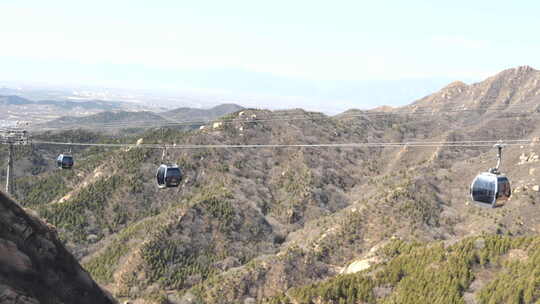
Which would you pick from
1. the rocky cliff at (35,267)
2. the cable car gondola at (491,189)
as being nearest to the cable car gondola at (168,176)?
the rocky cliff at (35,267)

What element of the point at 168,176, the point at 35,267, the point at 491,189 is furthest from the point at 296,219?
the point at 491,189

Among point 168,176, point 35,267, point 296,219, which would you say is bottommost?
point 296,219

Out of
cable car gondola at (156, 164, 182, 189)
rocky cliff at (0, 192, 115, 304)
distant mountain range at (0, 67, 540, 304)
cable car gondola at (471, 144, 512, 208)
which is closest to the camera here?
cable car gondola at (471, 144, 512, 208)

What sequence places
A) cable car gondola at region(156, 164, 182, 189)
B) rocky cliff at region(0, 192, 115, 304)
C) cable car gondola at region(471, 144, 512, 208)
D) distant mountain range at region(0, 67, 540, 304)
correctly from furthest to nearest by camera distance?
distant mountain range at region(0, 67, 540, 304) < cable car gondola at region(156, 164, 182, 189) < rocky cliff at region(0, 192, 115, 304) < cable car gondola at region(471, 144, 512, 208)

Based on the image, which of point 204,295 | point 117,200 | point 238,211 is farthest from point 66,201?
point 204,295

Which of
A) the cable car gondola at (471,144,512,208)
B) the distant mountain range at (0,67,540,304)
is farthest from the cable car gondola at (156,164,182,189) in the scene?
the distant mountain range at (0,67,540,304)

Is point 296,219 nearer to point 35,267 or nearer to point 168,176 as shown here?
point 168,176

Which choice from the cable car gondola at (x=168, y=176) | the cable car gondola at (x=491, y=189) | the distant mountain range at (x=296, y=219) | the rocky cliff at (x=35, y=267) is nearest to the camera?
the cable car gondola at (x=491, y=189)

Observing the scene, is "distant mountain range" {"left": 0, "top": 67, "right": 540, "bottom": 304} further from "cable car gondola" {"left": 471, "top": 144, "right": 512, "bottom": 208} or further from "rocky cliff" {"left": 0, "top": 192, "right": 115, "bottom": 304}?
"rocky cliff" {"left": 0, "top": 192, "right": 115, "bottom": 304}

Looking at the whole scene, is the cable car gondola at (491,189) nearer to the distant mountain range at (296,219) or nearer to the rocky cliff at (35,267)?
the rocky cliff at (35,267)
